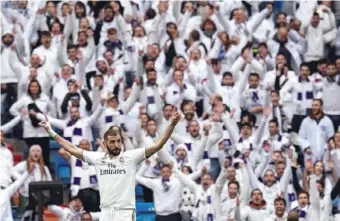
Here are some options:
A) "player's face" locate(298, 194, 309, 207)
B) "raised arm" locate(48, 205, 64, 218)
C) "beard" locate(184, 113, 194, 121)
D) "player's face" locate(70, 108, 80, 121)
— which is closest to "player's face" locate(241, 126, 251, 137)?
"beard" locate(184, 113, 194, 121)

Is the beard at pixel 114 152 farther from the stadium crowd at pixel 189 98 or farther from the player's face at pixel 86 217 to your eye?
the player's face at pixel 86 217

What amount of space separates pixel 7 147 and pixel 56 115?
134 cm

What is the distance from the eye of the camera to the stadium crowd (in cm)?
2403

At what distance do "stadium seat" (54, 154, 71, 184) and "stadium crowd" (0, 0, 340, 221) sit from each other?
17 centimetres

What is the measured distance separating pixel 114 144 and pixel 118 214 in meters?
0.88

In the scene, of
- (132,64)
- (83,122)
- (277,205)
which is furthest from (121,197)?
(132,64)

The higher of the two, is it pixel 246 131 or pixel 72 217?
pixel 246 131

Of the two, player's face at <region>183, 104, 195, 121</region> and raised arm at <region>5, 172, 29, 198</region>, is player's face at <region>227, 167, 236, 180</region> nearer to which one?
player's face at <region>183, 104, 195, 121</region>

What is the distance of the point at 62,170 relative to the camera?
85.4 feet

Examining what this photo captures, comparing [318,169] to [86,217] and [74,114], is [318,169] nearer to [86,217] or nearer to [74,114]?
[86,217]

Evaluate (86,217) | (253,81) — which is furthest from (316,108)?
(86,217)

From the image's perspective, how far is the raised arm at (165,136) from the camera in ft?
57.1

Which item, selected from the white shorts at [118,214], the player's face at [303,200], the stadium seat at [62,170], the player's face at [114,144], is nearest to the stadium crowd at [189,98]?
the player's face at [303,200]

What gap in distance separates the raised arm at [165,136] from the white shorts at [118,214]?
2.46 ft
